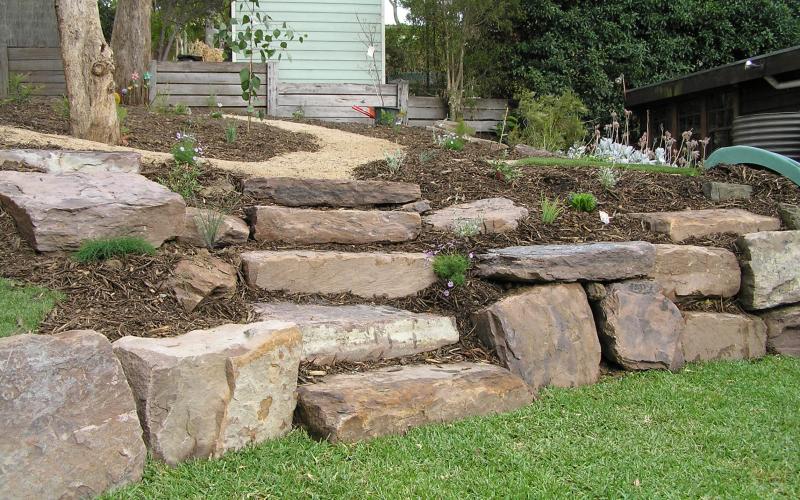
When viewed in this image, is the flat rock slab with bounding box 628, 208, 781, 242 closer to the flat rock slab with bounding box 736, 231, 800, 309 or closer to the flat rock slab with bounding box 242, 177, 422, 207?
the flat rock slab with bounding box 736, 231, 800, 309

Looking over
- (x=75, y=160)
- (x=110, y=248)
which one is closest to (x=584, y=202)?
(x=110, y=248)

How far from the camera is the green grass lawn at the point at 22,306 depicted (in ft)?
10.5

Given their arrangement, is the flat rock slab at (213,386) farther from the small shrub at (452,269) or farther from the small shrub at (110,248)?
the small shrub at (452,269)

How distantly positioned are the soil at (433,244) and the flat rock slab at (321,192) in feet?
0.53

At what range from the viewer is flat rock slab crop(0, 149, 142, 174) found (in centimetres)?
493

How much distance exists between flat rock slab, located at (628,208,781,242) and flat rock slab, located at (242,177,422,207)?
1851 mm

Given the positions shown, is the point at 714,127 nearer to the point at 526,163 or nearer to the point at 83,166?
the point at 526,163

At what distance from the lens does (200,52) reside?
984 inches

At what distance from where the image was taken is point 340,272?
4297mm

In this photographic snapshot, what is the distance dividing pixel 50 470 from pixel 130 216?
186cm

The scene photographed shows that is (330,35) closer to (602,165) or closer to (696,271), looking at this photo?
(602,165)

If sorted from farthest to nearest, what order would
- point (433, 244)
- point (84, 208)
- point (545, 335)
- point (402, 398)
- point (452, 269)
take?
1. point (433, 244)
2. point (452, 269)
3. point (545, 335)
4. point (84, 208)
5. point (402, 398)

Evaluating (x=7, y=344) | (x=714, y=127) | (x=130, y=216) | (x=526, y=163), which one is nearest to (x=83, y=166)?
(x=130, y=216)

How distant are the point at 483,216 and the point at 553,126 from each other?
6.46 meters
